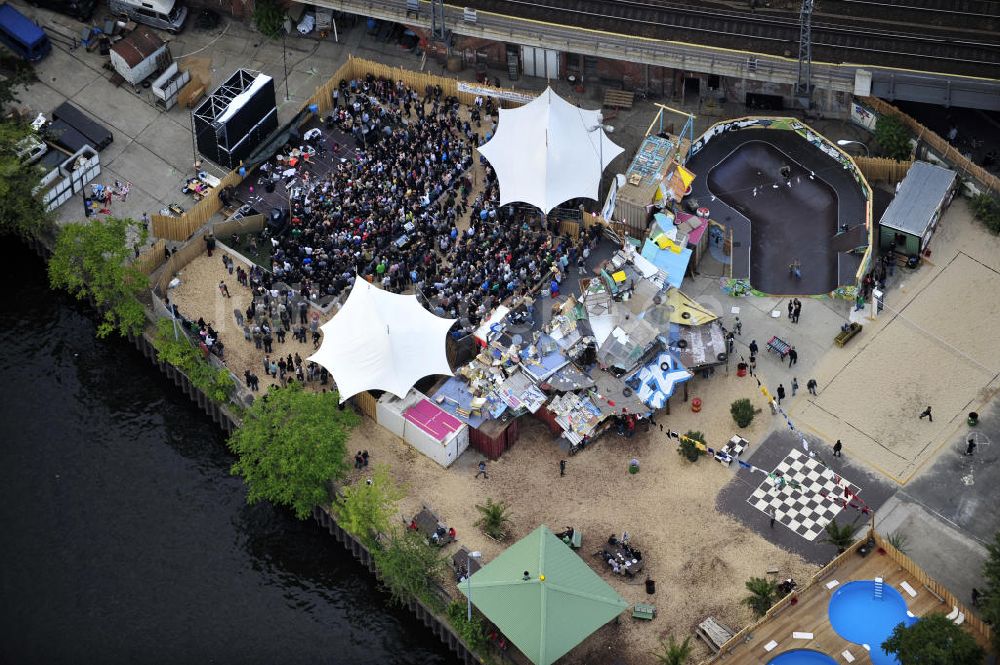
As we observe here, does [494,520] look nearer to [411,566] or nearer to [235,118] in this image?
[411,566]

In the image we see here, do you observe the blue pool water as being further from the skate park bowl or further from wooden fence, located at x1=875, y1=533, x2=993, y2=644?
the skate park bowl

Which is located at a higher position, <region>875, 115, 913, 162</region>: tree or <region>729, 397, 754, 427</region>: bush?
<region>875, 115, 913, 162</region>: tree

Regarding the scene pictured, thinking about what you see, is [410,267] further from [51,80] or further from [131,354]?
[51,80]

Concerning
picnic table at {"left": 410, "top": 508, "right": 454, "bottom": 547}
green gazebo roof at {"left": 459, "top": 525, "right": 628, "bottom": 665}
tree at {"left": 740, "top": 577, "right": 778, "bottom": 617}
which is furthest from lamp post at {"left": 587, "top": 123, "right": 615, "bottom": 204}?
tree at {"left": 740, "top": 577, "right": 778, "bottom": 617}

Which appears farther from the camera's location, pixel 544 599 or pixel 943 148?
pixel 943 148

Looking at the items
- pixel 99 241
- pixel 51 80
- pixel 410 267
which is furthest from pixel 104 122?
pixel 410 267

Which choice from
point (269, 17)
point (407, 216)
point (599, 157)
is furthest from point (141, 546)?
point (269, 17)
